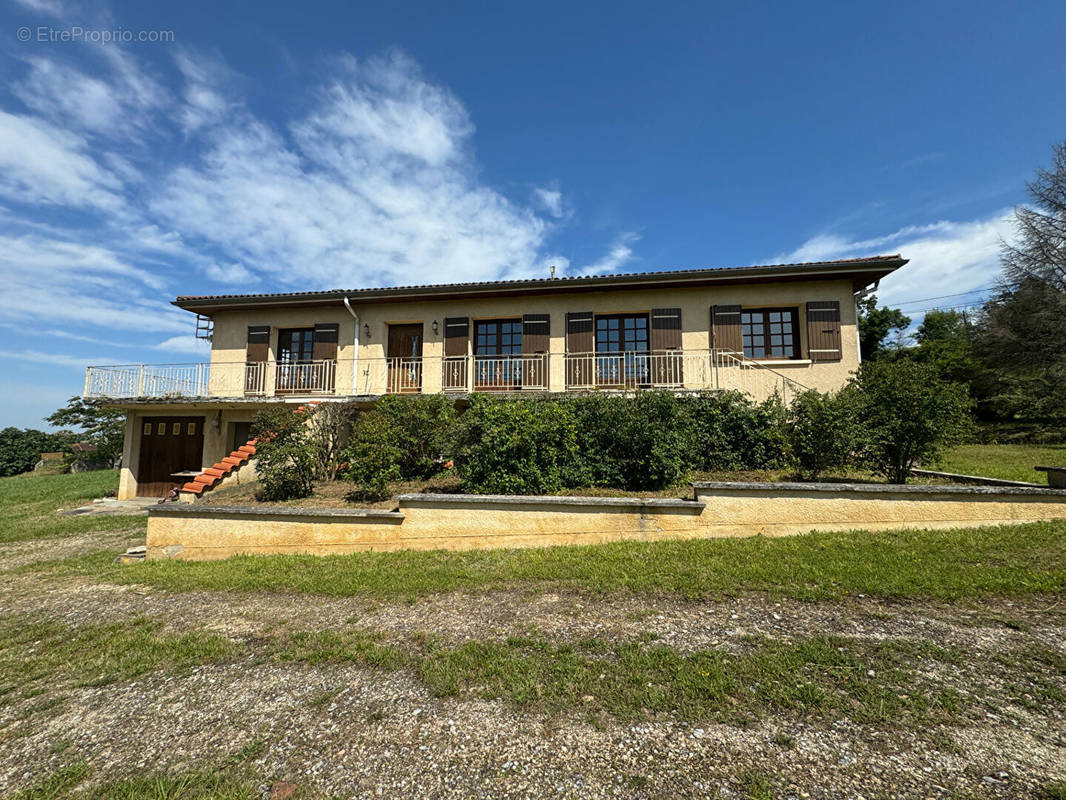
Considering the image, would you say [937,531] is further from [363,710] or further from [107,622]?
[107,622]

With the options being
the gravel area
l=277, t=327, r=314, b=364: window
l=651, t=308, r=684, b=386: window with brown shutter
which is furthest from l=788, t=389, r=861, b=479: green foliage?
l=277, t=327, r=314, b=364: window

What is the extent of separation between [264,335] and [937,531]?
15359 mm

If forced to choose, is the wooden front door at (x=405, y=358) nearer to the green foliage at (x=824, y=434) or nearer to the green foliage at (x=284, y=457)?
the green foliage at (x=284, y=457)

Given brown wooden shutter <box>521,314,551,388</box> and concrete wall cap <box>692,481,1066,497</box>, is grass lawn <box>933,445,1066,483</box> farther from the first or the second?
brown wooden shutter <box>521,314,551,388</box>

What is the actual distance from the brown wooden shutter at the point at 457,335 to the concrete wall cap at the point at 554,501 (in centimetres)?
657

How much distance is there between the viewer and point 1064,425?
52.4ft

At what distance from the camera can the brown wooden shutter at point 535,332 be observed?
11.7 meters

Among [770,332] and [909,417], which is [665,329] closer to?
[770,332]

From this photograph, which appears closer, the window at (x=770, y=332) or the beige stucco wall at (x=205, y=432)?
the window at (x=770, y=332)

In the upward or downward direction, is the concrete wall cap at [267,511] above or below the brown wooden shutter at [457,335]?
below

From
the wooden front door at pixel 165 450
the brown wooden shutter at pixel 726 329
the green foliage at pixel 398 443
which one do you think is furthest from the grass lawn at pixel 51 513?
the brown wooden shutter at pixel 726 329

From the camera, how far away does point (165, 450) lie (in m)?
12.8

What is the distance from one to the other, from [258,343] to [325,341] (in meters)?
2.12

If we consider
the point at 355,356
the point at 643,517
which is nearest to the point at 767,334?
the point at 643,517
